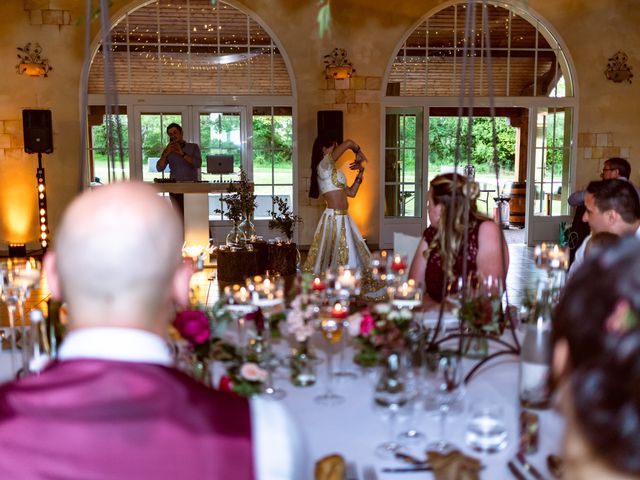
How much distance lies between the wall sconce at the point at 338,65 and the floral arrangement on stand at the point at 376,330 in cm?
788

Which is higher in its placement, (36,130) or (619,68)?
(619,68)

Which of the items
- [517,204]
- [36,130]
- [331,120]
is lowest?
[517,204]

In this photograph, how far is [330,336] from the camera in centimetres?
206

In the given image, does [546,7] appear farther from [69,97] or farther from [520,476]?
[520,476]

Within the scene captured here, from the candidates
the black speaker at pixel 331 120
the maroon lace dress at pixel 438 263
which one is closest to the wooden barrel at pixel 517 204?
the black speaker at pixel 331 120

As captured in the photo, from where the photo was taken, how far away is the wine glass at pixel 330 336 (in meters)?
1.95

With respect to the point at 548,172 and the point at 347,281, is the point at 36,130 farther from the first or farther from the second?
the point at 347,281

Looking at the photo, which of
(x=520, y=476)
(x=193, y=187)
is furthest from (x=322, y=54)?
(x=520, y=476)

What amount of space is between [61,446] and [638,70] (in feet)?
36.2

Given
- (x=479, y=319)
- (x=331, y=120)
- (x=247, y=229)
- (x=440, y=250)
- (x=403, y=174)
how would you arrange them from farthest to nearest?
(x=403, y=174) < (x=331, y=120) < (x=247, y=229) < (x=440, y=250) < (x=479, y=319)

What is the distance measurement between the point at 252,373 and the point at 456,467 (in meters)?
0.67

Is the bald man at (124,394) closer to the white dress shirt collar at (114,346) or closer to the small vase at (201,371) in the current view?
the white dress shirt collar at (114,346)

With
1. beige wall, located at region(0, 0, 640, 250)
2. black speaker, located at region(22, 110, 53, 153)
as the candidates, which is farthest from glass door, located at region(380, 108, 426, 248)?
black speaker, located at region(22, 110, 53, 153)

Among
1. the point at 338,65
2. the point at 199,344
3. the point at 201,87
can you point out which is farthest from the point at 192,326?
the point at 201,87
